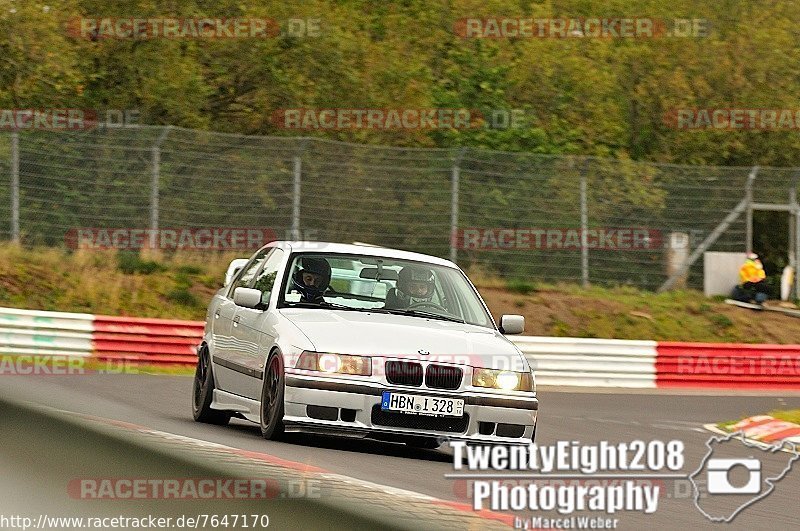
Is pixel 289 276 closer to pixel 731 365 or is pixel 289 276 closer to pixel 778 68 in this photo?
pixel 731 365

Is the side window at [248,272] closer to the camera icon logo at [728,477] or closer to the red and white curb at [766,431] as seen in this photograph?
the camera icon logo at [728,477]

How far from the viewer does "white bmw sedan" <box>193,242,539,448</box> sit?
31.2 ft

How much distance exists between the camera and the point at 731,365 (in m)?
25.1

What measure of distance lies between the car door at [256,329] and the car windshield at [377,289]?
0.20 meters

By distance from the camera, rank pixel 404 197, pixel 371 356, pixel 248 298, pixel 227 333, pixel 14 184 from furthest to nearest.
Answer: pixel 404 197 < pixel 14 184 < pixel 227 333 < pixel 248 298 < pixel 371 356

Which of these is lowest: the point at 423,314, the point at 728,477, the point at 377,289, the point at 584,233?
the point at 728,477

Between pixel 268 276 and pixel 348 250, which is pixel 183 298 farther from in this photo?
pixel 348 250

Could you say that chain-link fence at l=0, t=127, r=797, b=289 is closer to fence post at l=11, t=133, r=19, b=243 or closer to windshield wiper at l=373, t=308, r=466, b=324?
→ fence post at l=11, t=133, r=19, b=243

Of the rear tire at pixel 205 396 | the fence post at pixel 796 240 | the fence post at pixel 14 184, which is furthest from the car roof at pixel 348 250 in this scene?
the fence post at pixel 796 240

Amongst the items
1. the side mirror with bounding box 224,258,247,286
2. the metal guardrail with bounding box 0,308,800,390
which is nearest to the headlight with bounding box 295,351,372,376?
the side mirror with bounding box 224,258,247,286

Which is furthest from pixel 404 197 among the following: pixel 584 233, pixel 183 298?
pixel 183 298

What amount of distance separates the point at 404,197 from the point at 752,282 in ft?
26.2

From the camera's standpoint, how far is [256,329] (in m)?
10.4

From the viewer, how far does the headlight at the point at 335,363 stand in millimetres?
9500
